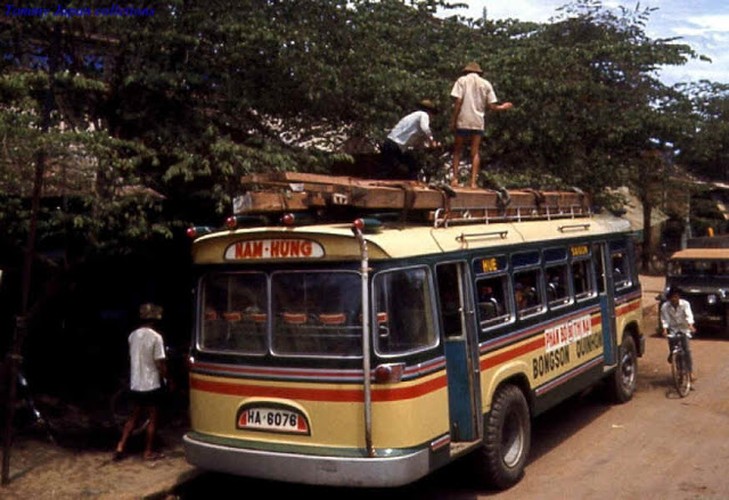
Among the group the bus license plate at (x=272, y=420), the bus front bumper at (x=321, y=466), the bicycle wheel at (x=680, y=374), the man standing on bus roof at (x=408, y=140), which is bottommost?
the bicycle wheel at (x=680, y=374)

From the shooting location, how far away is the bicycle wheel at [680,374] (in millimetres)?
12297

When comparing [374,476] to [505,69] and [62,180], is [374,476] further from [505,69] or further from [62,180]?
[505,69]

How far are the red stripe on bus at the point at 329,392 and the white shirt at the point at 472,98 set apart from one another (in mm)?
4594

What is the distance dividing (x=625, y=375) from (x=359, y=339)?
6519mm

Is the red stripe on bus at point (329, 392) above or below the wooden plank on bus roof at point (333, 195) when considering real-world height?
below

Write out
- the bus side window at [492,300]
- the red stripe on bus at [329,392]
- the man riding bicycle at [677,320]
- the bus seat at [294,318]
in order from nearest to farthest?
the red stripe on bus at [329,392] < the bus seat at [294,318] < the bus side window at [492,300] < the man riding bicycle at [677,320]

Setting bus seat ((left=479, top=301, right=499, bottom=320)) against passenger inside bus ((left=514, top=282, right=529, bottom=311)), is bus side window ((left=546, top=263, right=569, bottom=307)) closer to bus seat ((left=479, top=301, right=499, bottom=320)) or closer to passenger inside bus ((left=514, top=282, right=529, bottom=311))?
passenger inside bus ((left=514, top=282, right=529, bottom=311))

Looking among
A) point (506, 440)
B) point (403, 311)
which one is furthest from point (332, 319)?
point (506, 440)

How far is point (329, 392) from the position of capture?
6.74 metres

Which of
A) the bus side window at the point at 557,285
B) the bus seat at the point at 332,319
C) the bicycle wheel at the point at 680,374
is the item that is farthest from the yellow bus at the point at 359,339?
the bicycle wheel at the point at 680,374

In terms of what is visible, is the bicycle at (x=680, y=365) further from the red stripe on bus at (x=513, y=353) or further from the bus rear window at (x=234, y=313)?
the bus rear window at (x=234, y=313)

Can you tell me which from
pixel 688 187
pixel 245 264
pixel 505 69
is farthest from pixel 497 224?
pixel 688 187

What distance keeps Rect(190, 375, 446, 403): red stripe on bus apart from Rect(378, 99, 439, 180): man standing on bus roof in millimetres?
3757

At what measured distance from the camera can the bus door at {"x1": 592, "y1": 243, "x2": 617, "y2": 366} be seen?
1102 cm
